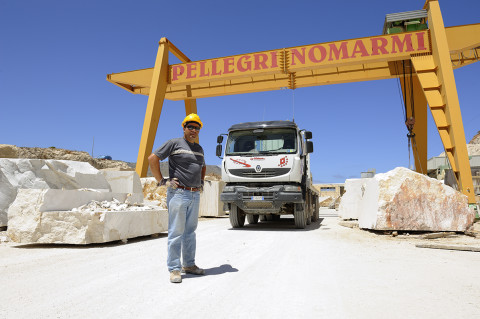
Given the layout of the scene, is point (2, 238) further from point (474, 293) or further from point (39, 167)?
point (474, 293)

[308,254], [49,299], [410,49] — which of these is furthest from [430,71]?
[49,299]

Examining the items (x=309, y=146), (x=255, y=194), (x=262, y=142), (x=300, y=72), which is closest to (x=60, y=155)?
(x=300, y=72)

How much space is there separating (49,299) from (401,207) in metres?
5.93

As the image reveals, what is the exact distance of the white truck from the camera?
7.29 m

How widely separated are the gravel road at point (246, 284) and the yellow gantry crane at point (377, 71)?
276 inches

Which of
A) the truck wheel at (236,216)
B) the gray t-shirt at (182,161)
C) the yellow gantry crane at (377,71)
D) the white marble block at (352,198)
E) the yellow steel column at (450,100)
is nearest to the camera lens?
the gray t-shirt at (182,161)

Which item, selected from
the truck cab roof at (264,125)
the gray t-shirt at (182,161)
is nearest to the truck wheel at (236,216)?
the truck cab roof at (264,125)

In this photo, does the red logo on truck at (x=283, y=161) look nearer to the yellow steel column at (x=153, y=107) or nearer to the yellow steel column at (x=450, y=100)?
the yellow steel column at (x=450, y=100)

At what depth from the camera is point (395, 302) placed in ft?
7.83

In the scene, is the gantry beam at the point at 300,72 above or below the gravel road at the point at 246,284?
above

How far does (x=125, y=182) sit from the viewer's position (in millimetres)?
8969

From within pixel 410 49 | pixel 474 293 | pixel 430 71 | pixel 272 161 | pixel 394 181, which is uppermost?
pixel 410 49

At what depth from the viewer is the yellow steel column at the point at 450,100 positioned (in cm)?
955

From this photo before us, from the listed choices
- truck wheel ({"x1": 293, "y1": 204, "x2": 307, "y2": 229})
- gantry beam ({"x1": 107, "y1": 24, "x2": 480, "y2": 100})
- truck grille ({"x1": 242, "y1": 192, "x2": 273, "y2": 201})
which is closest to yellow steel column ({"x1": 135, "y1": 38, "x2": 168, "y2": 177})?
gantry beam ({"x1": 107, "y1": 24, "x2": 480, "y2": 100})
